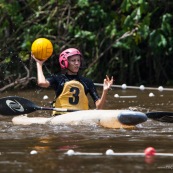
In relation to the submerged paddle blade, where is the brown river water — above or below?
below

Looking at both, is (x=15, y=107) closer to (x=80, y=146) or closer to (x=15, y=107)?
(x=15, y=107)

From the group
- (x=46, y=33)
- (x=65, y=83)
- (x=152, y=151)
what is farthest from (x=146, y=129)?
(x=46, y=33)

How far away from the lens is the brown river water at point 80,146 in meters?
7.48

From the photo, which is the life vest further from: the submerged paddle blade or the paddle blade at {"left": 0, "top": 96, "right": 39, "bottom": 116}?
the submerged paddle blade

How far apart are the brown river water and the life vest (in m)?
0.67

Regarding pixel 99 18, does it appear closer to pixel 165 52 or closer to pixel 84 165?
pixel 165 52

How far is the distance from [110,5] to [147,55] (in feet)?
4.25

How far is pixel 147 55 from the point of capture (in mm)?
17422

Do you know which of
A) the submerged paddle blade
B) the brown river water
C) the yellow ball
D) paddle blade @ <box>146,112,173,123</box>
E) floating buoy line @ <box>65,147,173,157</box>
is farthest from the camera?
the yellow ball

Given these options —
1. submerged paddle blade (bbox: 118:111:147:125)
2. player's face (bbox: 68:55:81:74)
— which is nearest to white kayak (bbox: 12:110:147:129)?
submerged paddle blade (bbox: 118:111:147:125)

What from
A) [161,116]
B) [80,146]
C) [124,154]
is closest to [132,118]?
[161,116]

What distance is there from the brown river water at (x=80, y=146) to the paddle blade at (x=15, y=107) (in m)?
0.17

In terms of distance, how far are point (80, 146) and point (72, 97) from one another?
100 inches

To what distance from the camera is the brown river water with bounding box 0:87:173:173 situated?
7.48 metres
